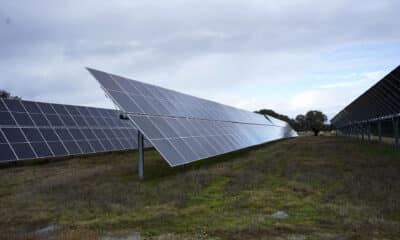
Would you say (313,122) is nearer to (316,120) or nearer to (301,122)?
(316,120)

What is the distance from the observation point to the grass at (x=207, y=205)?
300 inches

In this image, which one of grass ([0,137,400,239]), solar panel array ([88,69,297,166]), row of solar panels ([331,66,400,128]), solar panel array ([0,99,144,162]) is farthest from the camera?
row of solar panels ([331,66,400,128])

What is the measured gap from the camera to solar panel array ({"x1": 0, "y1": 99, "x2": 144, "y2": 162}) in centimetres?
2177

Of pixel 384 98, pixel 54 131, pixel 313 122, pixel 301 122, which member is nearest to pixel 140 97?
pixel 54 131

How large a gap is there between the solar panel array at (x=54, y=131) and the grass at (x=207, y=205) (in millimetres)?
6097

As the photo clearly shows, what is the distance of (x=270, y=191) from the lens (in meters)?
12.0

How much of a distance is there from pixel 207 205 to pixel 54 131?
19099 mm

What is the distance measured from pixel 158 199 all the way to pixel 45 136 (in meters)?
16.3

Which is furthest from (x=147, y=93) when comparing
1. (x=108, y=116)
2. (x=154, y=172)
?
(x=108, y=116)

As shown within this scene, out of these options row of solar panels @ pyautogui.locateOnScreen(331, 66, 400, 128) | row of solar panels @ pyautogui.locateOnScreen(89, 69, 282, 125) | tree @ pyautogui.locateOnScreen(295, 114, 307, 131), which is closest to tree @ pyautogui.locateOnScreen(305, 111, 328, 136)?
tree @ pyautogui.locateOnScreen(295, 114, 307, 131)

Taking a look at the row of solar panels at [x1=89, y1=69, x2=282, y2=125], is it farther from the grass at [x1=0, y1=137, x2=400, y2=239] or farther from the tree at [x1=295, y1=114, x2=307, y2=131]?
the tree at [x1=295, y1=114, x2=307, y2=131]

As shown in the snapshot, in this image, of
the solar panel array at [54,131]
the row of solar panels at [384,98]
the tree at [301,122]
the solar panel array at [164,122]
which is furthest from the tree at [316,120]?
the solar panel array at [164,122]

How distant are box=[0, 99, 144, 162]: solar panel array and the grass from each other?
20.0 feet

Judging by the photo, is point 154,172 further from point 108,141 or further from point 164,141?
point 108,141
